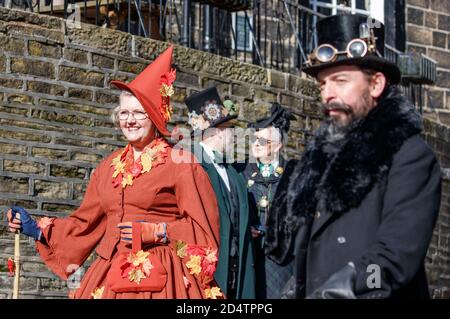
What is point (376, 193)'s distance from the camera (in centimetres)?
519

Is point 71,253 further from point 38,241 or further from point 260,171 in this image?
point 260,171

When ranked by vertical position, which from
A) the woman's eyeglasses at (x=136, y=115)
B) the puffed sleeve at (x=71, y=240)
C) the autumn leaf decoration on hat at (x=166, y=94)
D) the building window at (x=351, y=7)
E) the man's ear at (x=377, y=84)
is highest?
the building window at (x=351, y=7)

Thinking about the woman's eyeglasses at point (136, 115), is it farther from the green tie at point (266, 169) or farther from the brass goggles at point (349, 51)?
the brass goggles at point (349, 51)

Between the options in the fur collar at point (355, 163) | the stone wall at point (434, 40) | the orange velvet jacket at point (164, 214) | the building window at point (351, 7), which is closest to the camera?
the fur collar at point (355, 163)

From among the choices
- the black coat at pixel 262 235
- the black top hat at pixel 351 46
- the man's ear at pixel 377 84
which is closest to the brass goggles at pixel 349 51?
the black top hat at pixel 351 46

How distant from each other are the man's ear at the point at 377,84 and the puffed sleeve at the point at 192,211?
2638mm

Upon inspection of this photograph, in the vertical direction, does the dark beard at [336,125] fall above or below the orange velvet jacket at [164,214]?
above

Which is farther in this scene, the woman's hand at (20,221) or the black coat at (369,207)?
the woman's hand at (20,221)

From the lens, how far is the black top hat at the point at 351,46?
5430 millimetres

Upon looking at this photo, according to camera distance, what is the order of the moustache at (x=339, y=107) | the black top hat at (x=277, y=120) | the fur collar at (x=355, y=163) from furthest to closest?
the black top hat at (x=277, y=120)
the moustache at (x=339, y=107)
the fur collar at (x=355, y=163)

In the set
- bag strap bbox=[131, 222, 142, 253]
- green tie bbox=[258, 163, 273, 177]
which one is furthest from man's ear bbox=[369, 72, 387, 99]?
green tie bbox=[258, 163, 273, 177]
